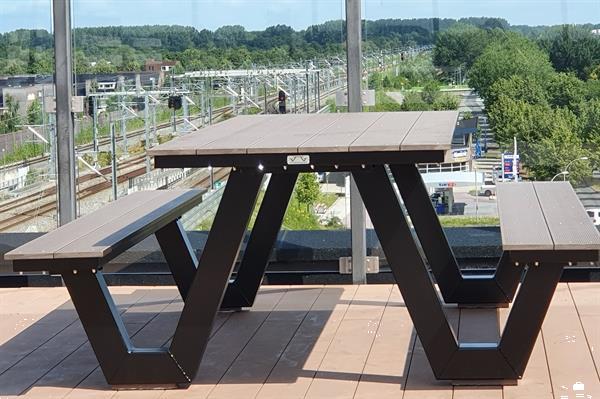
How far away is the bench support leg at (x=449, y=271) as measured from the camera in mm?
5641

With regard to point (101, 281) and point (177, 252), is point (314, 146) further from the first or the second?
point (177, 252)

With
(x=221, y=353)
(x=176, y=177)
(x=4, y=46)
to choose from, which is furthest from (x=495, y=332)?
(x=4, y=46)

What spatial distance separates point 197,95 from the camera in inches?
267

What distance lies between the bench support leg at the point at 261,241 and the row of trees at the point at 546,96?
4.87 feet

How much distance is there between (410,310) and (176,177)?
8.24ft

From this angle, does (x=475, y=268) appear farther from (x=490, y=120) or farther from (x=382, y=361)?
(x=382, y=361)

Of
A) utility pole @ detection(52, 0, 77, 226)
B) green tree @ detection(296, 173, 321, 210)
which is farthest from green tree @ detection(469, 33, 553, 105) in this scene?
utility pole @ detection(52, 0, 77, 226)

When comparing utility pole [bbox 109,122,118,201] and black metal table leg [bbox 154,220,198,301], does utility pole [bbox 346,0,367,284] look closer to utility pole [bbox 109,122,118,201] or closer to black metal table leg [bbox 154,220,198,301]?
black metal table leg [bbox 154,220,198,301]

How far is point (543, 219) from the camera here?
15.1 feet

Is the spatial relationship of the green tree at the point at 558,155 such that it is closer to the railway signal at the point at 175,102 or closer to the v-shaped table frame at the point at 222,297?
the railway signal at the point at 175,102

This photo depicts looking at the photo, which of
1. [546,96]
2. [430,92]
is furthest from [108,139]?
[546,96]

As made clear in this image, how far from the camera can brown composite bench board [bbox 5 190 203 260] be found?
13.8ft

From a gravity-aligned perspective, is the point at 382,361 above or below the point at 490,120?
below

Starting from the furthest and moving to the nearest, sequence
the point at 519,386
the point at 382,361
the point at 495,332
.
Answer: the point at 495,332, the point at 382,361, the point at 519,386
